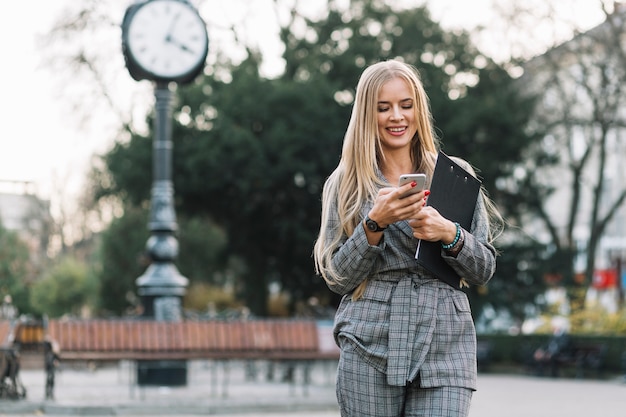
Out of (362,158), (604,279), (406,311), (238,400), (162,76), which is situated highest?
(162,76)

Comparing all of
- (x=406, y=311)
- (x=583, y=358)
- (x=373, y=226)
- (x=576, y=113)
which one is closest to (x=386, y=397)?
(x=406, y=311)

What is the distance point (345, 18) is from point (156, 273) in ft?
57.5

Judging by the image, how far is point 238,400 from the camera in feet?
46.4

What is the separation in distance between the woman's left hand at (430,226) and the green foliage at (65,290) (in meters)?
32.3

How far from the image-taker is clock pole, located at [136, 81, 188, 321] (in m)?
16.5

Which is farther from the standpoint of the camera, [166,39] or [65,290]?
[65,290]

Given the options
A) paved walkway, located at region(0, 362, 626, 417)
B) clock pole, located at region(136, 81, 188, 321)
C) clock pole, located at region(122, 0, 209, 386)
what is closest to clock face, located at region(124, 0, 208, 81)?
clock pole, located at region(122, 0, 209, 386)

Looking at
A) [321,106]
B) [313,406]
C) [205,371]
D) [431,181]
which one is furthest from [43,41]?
[431,181]

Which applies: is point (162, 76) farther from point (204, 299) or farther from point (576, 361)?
point (204, 299)

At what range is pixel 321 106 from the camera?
29938 millimetres

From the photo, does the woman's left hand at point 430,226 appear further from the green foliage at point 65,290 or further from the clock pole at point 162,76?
the green foliage at point 65,290

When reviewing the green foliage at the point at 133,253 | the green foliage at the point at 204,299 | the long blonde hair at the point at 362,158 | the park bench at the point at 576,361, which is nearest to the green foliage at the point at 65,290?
the green foliage at the point at 133,253

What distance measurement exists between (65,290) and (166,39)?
20.9 metres

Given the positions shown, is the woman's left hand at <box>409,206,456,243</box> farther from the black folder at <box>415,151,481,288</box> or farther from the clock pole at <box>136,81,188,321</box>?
the clock pole at <box>136,81,188,321</box>
